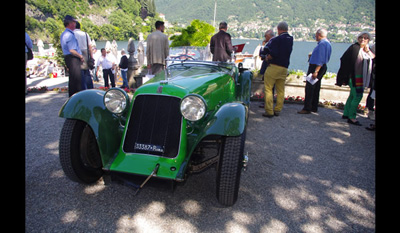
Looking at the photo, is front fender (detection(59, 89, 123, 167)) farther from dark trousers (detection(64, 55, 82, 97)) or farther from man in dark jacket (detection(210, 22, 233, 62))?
man in dark jacket (detection(210, 22, 233, 62))

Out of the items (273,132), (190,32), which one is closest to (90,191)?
(273,132)

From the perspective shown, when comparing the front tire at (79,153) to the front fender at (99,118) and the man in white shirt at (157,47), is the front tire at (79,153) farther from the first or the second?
the man in white shirt at (157,47)

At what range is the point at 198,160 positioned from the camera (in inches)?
108

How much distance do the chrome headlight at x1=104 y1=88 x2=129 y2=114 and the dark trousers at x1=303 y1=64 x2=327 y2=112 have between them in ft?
15.3

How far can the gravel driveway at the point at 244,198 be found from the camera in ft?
7.62

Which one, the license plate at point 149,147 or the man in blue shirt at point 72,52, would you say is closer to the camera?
the license plate at point 149,147

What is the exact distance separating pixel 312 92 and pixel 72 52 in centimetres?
554

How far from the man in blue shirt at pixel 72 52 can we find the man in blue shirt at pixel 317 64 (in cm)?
525

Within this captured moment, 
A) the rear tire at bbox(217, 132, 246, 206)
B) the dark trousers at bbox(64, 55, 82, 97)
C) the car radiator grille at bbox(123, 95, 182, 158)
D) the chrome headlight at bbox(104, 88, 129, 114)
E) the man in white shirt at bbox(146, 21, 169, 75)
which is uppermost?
the man in white shirt at bbox(146, 21, 169, 75)

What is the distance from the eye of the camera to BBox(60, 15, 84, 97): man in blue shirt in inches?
199

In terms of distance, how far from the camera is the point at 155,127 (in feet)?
8.65

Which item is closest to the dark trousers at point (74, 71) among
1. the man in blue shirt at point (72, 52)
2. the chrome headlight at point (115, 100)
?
the man in blue shirt at point (72, 52)

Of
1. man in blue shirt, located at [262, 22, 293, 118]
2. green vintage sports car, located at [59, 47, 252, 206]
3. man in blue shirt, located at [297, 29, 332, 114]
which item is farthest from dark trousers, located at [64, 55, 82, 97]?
man in blue shirt, located at [297, 29, 332, 114]
